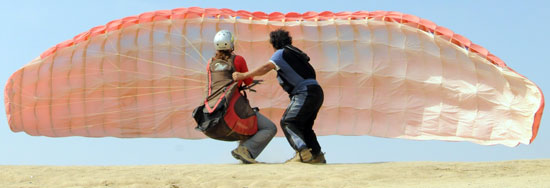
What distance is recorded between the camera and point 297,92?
956 cm

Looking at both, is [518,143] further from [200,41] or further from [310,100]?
[200,41]

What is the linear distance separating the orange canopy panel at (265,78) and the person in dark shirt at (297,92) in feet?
8.78

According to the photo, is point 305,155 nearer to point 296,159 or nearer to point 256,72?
point 296,159

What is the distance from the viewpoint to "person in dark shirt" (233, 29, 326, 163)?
9484 millimetres

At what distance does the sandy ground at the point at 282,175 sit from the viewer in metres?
7.89

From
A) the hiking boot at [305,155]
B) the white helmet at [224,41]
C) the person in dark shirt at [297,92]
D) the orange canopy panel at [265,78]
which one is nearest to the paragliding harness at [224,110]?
the white helmet at [224,41]

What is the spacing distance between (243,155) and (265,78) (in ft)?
9.41

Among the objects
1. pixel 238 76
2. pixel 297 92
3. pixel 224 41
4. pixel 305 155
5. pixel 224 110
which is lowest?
pixel 305 155

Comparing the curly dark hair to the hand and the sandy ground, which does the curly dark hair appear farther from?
the sandy ground

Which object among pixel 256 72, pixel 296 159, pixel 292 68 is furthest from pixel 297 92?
pixel 296 159

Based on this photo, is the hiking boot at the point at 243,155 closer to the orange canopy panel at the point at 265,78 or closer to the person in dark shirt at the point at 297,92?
the person in dark shirt at the point at 297,92

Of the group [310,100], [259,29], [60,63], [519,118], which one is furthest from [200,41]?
[519,118]

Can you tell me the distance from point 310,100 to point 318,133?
3.03 metres

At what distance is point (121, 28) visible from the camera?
12.3 meters
